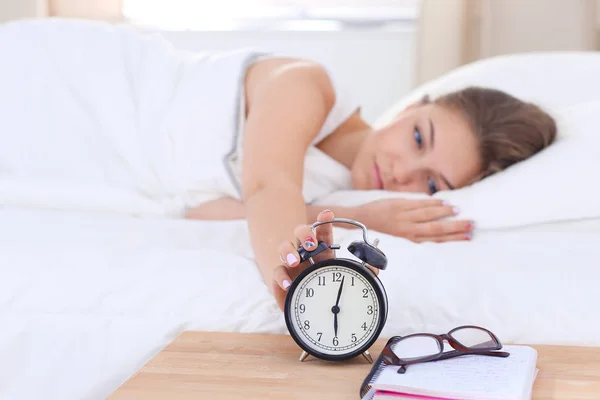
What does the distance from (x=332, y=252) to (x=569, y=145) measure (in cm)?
80

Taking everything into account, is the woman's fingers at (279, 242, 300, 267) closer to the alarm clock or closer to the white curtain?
the alarm clock

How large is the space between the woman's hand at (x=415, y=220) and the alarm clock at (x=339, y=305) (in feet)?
1.62

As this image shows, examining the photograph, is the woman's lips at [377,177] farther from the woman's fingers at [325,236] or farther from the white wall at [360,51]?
the white wall at [360,51]

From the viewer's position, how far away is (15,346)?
1.00 m

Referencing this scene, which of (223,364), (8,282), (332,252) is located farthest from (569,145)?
(8,282)

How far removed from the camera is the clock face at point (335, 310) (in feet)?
2.78

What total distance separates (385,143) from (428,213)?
30 cm

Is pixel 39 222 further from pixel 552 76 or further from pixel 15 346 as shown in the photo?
pixel 552 76

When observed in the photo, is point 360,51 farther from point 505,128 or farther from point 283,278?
point 283,278

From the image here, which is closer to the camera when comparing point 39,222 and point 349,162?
point 39,222

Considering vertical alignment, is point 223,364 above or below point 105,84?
below

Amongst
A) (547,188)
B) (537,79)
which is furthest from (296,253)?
(537,79)

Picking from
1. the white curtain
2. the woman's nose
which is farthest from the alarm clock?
the white curtain

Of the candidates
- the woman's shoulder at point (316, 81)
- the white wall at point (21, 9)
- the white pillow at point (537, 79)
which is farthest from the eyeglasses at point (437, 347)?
the white wall at point (21, 9)
